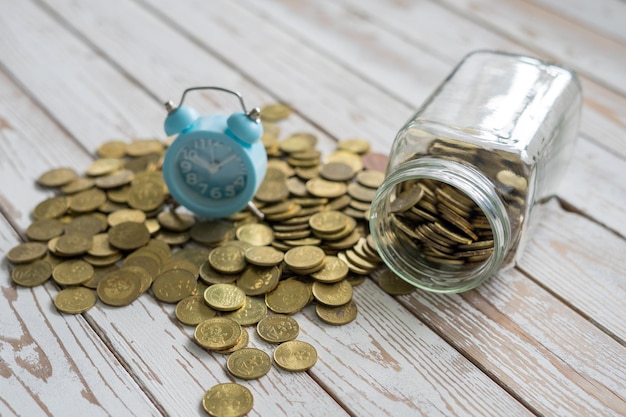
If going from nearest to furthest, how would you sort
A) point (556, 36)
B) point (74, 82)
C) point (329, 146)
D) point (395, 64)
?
point (329, 146) < point (74, 82) < point (395, 64) < point (556, 36)

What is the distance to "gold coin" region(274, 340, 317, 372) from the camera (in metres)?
1.04

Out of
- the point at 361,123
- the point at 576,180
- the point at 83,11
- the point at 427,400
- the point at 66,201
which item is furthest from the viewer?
the point at 83,11

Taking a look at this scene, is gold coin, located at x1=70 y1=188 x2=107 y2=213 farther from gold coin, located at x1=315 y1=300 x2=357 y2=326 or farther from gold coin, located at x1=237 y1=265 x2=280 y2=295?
gold coin, located at x1=315 y1=300 x2=357 y2=326

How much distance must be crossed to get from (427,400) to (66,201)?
0.70 metres

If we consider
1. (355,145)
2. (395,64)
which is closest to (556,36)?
(395,64)

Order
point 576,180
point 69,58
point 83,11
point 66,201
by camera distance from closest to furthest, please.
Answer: point 66,201 < point 576,180 < point 69,58 < point 83,11

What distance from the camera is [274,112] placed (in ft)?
5.21

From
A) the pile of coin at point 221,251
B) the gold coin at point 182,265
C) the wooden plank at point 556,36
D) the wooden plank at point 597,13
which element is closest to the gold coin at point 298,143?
the pile of coin at point 221,251

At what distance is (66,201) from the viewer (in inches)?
51.8

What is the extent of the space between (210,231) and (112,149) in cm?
32

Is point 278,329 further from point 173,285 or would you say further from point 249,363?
point 173,285

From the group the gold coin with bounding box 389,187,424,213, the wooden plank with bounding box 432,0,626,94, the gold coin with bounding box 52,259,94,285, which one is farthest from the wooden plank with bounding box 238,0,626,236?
the gold coin with bounding box 52,259,94,285

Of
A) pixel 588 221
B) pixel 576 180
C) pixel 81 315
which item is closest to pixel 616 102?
pixel 576 180

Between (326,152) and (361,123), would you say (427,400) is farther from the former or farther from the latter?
(361,123)
